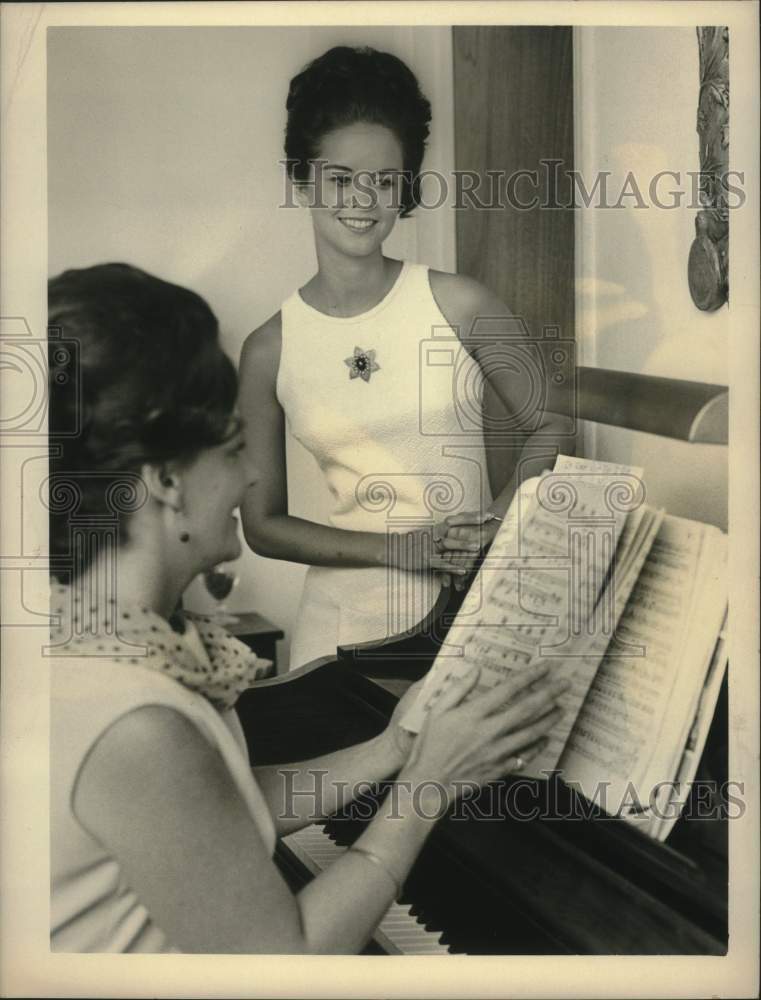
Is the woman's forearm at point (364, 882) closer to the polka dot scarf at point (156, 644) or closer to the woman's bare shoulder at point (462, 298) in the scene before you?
the polka dot scarf at point (156, 644)

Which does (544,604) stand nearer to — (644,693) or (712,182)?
(644,693)

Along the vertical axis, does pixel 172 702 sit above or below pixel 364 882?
above

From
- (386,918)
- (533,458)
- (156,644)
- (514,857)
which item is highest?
(533,458)

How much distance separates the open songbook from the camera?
1.63 metres

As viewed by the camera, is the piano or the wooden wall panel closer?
the piano

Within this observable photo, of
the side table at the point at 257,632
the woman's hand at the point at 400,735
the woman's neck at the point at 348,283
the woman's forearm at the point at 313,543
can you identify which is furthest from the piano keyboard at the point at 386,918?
the woman's neck at the point at 348,283

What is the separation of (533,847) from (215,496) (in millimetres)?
711

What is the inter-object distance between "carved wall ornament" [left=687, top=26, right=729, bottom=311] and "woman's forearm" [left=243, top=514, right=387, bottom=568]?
0.66 metres

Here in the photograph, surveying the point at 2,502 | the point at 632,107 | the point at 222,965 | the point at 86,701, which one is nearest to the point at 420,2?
the point at 632,107

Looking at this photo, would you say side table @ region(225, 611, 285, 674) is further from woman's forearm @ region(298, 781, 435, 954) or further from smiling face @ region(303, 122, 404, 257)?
smiling face @ region(303, 122, 404, 257)

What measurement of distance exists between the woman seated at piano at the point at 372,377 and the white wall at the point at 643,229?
180 millimetres

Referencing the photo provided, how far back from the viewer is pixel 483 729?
66.5 inches

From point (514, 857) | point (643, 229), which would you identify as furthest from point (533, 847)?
point (643, 229)

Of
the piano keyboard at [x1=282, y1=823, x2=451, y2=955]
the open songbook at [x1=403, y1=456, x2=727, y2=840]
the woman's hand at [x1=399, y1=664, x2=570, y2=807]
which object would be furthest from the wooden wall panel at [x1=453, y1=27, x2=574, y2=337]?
the piano keyboard at [x1=282, y1=823, x2=451, y2=955]
